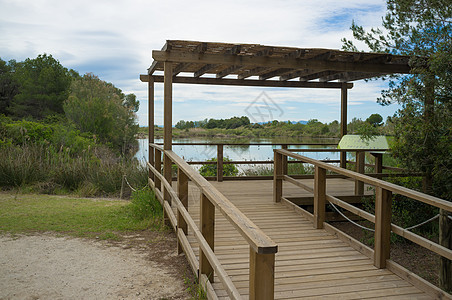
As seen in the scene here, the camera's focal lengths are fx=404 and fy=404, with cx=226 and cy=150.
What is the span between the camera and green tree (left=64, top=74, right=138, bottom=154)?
68.7 feet

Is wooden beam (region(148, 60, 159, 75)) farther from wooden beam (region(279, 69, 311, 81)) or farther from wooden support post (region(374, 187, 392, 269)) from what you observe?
wooden support post (region(374, 187, 392, 269))

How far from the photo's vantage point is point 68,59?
112ft

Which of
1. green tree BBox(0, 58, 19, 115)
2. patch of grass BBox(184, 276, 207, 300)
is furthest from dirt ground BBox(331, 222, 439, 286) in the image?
green tree BBox(0, 58, 19, 115)

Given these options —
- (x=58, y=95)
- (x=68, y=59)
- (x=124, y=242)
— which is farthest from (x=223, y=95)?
(x=68, y=59)

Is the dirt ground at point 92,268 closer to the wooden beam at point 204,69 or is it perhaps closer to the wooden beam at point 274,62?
the wooden beam at point 274,62

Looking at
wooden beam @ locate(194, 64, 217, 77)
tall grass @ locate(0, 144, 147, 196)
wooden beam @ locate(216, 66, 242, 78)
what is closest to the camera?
wooden beam @ locate(194, 64, 217, 77)

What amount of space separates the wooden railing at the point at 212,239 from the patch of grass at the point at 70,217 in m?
1.30

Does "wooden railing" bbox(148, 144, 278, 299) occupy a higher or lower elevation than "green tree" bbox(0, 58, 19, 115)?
lower

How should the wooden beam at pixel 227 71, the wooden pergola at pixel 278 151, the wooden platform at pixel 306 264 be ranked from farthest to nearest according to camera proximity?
the wooden beam at pixel 227 71, the wooden platform at pixel 306 264, the wooden pergola at pixel 278 151

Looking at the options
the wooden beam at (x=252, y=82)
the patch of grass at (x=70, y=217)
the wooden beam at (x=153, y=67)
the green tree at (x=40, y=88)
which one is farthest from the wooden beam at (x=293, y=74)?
the green tree at (x=40, y=88)

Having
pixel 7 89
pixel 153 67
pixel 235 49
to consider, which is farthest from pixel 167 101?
pixel 7 89

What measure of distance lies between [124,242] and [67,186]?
5310 millimetres

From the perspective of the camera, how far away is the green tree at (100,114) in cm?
2095

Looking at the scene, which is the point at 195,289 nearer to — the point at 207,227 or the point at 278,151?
the point at 207,227
